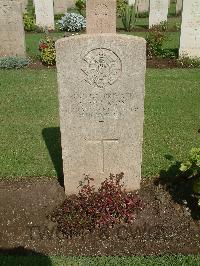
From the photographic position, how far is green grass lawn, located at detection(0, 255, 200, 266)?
3977mm

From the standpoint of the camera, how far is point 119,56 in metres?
4.24

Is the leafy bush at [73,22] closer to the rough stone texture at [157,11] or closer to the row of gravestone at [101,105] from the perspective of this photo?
the rough stone texture at [157,11]

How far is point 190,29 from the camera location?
11.7 m

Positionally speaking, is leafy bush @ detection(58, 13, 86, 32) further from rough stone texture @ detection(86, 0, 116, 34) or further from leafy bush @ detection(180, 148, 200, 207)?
leafy bush @ detection(180, 148, 200, 207)

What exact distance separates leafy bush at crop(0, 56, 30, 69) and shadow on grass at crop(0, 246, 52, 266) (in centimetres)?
816

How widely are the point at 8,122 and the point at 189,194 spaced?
4.26m

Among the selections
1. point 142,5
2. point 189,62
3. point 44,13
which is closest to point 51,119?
point 189,62

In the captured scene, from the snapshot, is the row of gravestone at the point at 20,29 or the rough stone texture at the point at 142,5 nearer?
the row of gravestone at the point at 20,29

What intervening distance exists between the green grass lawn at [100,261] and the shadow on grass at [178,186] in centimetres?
79

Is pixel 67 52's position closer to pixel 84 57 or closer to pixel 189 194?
pixel 84 57

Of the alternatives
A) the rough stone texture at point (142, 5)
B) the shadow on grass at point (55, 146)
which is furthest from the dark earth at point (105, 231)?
the rough stone texture at point (142, 5)

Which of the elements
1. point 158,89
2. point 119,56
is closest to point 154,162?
point 119,56

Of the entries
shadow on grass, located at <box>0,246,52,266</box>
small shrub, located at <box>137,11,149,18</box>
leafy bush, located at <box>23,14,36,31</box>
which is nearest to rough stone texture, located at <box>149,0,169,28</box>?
small shrub, located at <box>137,11,149,18</box>

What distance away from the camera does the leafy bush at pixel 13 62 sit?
11.4 m
